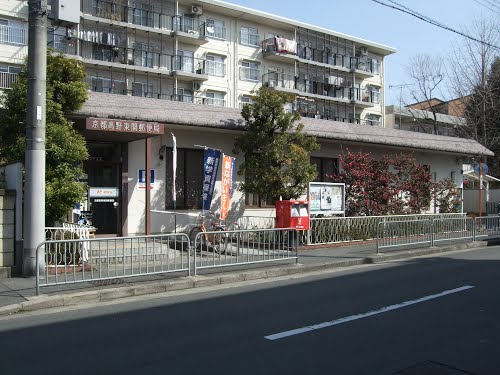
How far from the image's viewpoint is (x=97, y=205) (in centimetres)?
1491

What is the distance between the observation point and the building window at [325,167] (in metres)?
21.1

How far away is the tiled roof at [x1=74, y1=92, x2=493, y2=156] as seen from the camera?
47.2 feet

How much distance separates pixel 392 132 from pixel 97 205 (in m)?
14.6

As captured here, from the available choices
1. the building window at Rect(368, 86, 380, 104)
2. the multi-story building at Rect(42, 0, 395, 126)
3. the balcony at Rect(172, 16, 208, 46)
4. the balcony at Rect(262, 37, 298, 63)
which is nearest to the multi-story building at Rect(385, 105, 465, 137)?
the building window at Rect(368, 86, 380, 104)

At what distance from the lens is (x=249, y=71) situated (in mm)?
46562

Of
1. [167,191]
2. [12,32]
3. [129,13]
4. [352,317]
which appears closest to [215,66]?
Result: [129,13]

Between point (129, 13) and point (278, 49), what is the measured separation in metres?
14.3

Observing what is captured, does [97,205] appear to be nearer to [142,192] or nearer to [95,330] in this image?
[142,192]

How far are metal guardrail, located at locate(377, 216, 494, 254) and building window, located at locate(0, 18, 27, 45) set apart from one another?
30.4 m

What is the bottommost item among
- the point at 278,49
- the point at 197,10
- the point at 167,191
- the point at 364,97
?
the point at 167,191

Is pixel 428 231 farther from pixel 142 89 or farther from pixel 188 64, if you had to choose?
pixel 188 64

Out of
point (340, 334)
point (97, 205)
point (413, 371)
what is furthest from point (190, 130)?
point (413, 371)

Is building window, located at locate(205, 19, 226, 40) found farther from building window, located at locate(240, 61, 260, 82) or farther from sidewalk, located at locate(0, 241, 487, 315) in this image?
sidewalk, located at locate(0, 241, 487, 315)

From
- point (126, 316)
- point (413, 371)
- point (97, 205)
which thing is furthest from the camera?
point (97, 205)
